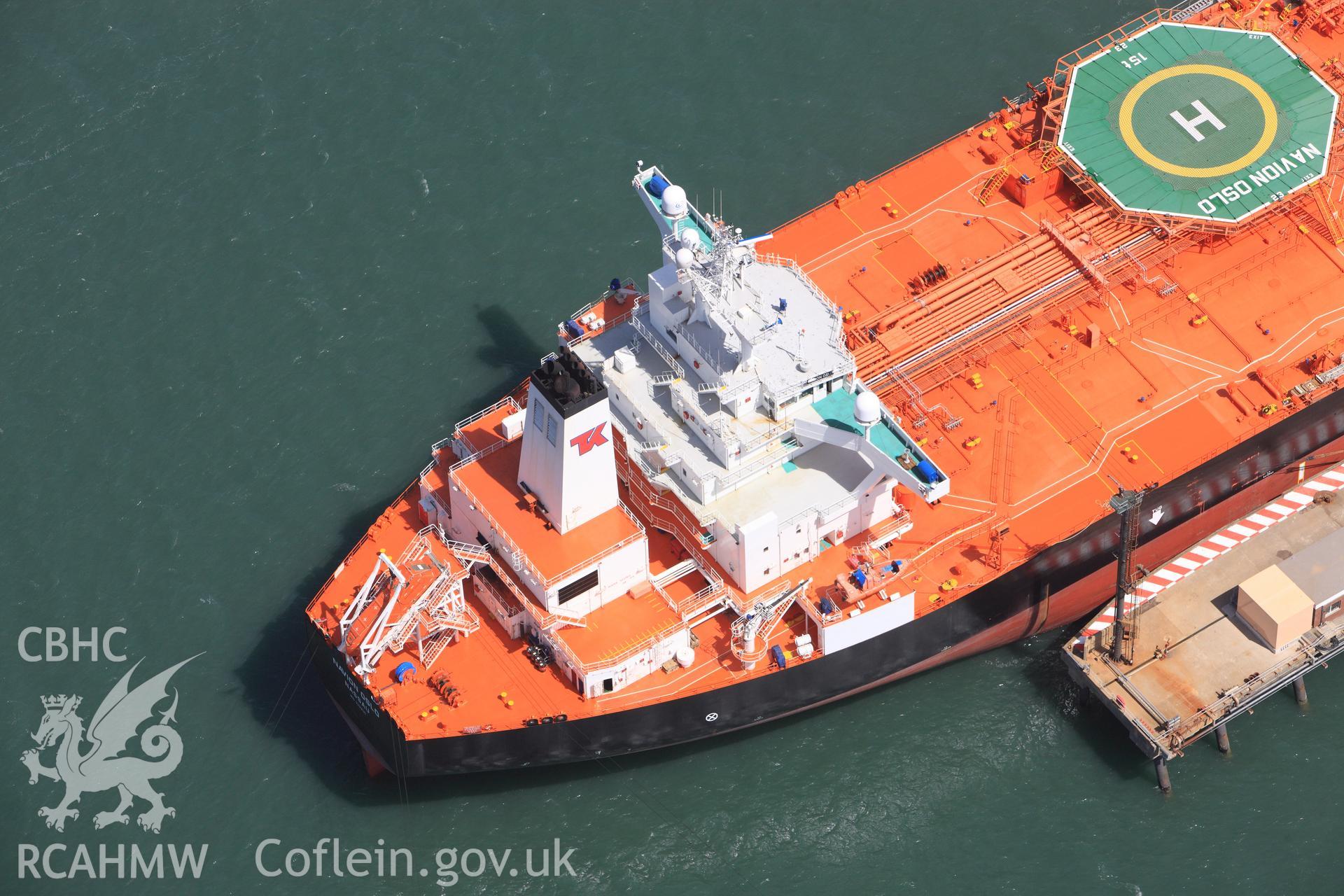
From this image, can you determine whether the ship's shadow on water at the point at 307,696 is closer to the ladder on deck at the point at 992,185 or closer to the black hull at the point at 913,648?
the black hull at the point at 913,648

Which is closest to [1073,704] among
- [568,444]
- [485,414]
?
[568,444]

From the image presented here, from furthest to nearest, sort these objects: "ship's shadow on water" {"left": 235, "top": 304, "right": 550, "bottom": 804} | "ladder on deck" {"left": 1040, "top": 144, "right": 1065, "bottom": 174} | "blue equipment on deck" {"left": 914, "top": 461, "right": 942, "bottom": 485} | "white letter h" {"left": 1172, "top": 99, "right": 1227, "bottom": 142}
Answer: "white letter h" {"left": 1172, "top": 99, "right": 1227, "bottom": 142}, "ladder on deck" {"left": 1040, "top": 144, "right": 1065, "bottom": 174}, "ship's shadow on water" {"left": 235, "top": 304, "right": 550, "bottom": 804}, "blue equipment on deck" {"left": 914, "top": 461, "right": 942, "bottom": 485}

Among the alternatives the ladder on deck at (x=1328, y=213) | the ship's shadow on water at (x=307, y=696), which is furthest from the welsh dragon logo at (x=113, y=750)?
the ladder on deck at (x=1328, y=213)

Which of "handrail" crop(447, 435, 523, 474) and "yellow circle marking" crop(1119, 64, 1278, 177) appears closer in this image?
"handrail" crop(447, 435, 523, 474)

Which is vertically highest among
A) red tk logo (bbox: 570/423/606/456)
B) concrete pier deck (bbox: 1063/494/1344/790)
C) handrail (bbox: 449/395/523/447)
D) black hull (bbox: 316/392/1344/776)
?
handrail (bbox: 449/395/523/447)

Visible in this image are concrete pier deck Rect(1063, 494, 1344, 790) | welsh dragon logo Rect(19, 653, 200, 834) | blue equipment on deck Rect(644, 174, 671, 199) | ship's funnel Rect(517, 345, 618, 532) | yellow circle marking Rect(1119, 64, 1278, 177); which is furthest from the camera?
yellow circle marking Rect(1119, 64, 1278, 177)

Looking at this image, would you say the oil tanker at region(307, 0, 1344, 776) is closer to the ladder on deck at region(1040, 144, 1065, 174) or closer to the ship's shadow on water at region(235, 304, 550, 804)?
the ladder on deck at region(1040, 144, 1065, 174)

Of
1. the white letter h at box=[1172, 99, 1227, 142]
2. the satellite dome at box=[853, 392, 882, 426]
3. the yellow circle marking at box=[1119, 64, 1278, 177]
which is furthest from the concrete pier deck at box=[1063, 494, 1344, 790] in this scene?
the white letter h at box=[1172, 99, 1227, 142]

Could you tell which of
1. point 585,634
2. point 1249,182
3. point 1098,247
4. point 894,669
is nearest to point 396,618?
point 585,634

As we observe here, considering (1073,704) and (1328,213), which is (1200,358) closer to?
(1328,213)
